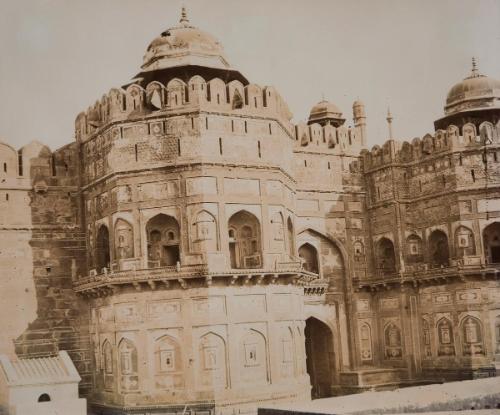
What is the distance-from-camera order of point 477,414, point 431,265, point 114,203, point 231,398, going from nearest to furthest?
point 477,414 < point 231,398 < point 114,203 < point 431,265

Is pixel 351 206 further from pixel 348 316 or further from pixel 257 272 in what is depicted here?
pixel 257 272

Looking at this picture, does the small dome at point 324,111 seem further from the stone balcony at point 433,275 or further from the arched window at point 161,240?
the arched window at point 161,240

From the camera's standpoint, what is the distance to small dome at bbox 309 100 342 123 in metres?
28.9

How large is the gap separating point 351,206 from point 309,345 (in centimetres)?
478

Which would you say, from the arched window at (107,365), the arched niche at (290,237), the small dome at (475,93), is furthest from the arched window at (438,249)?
the arched window at (107,365)

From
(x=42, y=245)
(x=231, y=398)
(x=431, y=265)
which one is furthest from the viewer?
(x=431, y=265)

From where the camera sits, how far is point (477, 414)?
14297 mm

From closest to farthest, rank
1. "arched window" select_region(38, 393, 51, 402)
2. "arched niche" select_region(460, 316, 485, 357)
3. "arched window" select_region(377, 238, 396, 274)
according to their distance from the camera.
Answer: "arched window" select_region(38, 393, 51, 402), "arched niche" select_region(460, 316, 485, 357), "arched window" select_region(377, 238, 396, 274)

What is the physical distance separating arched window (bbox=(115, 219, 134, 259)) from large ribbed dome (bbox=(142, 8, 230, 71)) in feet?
15.7

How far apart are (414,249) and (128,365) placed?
10353 mm

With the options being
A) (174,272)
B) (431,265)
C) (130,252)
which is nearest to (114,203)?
A: (130,252)

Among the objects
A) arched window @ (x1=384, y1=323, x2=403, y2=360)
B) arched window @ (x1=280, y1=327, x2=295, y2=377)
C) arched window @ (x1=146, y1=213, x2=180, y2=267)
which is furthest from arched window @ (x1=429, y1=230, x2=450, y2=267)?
arched window @ (x1=146, y1=213, x2=180, y2=267)

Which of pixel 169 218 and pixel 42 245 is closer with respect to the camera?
pixel 169 218

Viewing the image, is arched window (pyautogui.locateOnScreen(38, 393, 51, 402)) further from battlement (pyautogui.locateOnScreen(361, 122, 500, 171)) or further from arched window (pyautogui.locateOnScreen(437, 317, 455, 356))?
battlement (pyautogui.locateOnScreen(361, 122, 500, 171))
